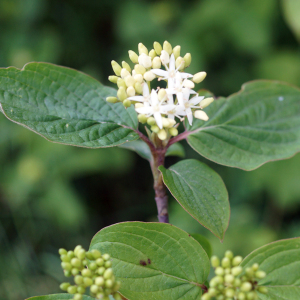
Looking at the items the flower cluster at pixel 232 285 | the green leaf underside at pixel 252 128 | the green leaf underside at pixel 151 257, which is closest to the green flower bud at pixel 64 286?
the green leaf underside at pixel 151 257

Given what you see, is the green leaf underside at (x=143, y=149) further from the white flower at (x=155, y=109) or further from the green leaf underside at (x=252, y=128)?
the white flower at (x=155, y=109)

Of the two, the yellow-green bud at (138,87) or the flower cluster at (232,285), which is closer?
the flower cluster at (232,285)

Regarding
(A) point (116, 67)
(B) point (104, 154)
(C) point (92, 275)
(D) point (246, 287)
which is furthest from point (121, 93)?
(B) point (104, 154)

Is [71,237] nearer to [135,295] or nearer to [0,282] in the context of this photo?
[0,282]

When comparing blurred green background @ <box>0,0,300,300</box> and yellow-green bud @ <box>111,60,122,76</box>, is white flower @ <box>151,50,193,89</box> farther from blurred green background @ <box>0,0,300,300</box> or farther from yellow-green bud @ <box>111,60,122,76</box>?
blurred green background @ <box>0,0,300,300</box>

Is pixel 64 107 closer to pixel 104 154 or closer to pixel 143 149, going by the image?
pixel 143 149

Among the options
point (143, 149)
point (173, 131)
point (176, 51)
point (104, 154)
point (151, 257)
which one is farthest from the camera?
point (104, 154)
